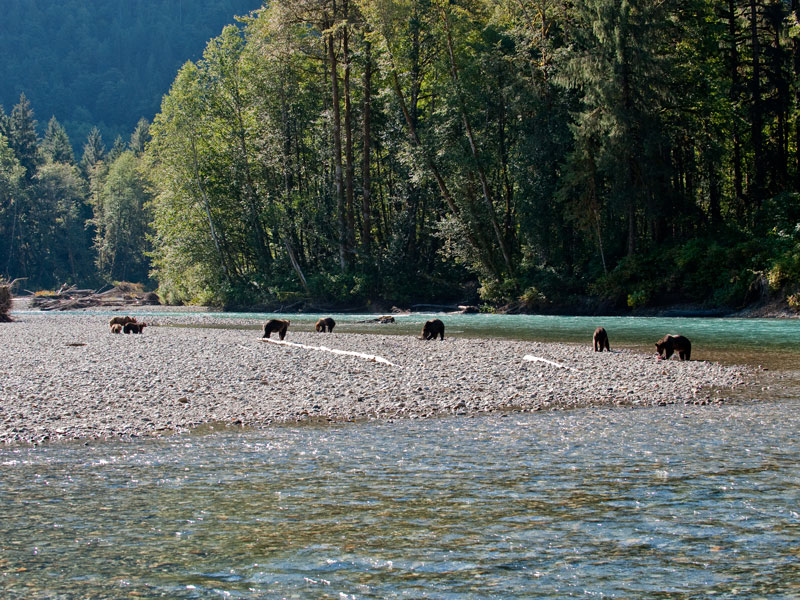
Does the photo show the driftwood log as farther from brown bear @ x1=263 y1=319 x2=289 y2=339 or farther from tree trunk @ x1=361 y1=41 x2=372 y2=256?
tree trunk @ x1=361 y1=41 x2=372 y2=256

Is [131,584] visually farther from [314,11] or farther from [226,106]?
[226,106]

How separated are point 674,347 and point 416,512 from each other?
39.8 feet

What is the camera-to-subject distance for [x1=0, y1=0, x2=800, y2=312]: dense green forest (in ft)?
116

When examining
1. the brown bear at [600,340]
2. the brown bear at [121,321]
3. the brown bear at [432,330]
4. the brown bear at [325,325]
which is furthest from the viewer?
the brown bear at [121,321]

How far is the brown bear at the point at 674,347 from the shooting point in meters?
16.8

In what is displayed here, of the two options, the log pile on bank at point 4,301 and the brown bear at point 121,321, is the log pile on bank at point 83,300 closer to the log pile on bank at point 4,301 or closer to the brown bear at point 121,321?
the log pile on bank at point 4,301

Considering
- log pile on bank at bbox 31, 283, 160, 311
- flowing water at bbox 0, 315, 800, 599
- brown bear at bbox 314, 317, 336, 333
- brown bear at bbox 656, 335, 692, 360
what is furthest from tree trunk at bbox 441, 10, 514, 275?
flowing water at bbox 0, 315, 800, 599

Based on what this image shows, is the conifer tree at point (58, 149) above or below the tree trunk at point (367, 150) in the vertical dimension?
above

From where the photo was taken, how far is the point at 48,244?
9369cm

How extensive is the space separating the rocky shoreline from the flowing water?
1.10 meters

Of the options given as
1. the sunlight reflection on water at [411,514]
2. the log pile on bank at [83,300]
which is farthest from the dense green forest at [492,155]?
the sunlight reflection on water at [411,514]

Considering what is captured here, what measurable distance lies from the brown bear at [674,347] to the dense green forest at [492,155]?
48.8ft

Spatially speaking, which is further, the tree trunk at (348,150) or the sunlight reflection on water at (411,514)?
the tree trunk at (348,150)

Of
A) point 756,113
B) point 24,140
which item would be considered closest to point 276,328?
point 756,113
